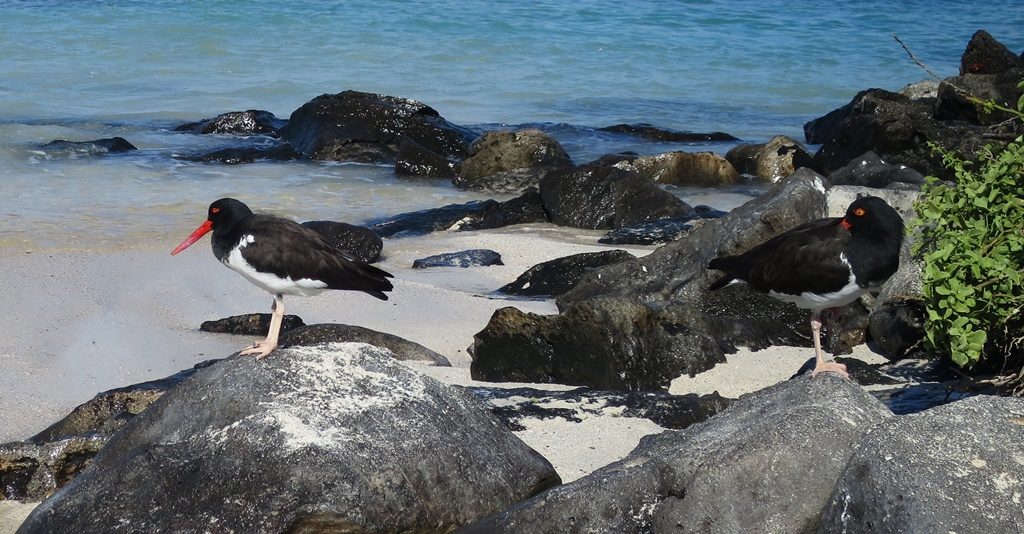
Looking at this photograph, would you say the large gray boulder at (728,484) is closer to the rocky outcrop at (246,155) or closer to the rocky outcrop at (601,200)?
the rocky outcrop at (601,200)

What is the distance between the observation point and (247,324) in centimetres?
905

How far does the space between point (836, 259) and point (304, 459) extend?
10.7 feet

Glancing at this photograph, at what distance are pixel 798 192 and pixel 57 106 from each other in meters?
16.9

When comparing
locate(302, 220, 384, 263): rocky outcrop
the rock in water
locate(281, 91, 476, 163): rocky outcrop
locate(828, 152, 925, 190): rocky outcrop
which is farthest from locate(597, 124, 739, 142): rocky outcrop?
the rock in water

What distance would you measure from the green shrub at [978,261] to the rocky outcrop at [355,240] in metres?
7.31

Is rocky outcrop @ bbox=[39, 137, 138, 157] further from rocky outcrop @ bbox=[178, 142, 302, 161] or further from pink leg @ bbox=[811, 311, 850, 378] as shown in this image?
pink leg @ bbox=[811, 311, 850, 378]

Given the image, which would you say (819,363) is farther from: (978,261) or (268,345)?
(268,345)

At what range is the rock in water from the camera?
193 inches

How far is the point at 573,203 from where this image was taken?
14.0 m

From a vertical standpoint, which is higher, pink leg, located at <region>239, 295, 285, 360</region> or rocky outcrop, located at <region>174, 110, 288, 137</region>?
pink leg, located at <region>239, 295, 285, 360</region>

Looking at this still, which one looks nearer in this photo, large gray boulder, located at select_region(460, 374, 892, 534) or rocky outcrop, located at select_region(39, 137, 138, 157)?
large gray boulder, located at select_region(460, 374, 892, 534)

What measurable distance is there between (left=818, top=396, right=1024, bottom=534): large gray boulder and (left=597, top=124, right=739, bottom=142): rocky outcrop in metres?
16.5

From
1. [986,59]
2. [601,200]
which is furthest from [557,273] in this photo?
[986,59]

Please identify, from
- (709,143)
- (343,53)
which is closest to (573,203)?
(709,143)
